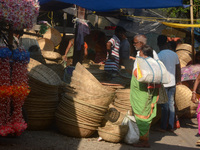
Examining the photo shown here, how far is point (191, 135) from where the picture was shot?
7441 mm

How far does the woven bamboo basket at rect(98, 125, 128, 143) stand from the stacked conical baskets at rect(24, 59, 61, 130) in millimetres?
1029

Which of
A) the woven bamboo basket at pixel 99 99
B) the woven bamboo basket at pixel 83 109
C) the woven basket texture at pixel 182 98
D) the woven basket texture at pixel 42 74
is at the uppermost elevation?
the woven basket texture at pixel 42 74

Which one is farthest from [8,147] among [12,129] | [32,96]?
[32,96]

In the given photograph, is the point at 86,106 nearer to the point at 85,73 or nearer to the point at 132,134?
the point at 85,73

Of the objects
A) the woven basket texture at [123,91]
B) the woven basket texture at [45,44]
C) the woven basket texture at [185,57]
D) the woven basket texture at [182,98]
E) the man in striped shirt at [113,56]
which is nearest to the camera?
the woven basket texture at [123,91]

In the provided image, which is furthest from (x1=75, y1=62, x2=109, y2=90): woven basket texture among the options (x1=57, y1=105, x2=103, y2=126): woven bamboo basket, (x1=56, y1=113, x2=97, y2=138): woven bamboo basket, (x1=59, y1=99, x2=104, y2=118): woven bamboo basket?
(x1=56, y1=113, x2=97, y2=138): woven bamboo basket

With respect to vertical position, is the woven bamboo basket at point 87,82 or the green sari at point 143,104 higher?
the woven bamboo basket at point 87,82

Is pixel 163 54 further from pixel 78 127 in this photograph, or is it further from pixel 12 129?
pixel 12 129

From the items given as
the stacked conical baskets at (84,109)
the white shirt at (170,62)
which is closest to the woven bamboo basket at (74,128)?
the stacked conical baskets at (84,109)

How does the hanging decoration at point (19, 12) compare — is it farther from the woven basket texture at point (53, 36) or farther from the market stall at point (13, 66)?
the woven basket texture at point (53, 36)

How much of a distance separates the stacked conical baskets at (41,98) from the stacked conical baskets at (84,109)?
8.6 inches

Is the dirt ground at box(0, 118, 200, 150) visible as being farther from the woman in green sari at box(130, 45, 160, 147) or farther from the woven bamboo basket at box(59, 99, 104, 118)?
the woven bamboo basket at box(59, 99, 104, 118)

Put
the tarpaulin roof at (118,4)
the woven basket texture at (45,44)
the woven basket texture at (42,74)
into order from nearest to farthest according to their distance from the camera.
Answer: the woven basket texture at (42,74) → the tarpaulin roof at (118,4) → the woven basket texture at (45,44)

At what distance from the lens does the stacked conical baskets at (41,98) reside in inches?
235
